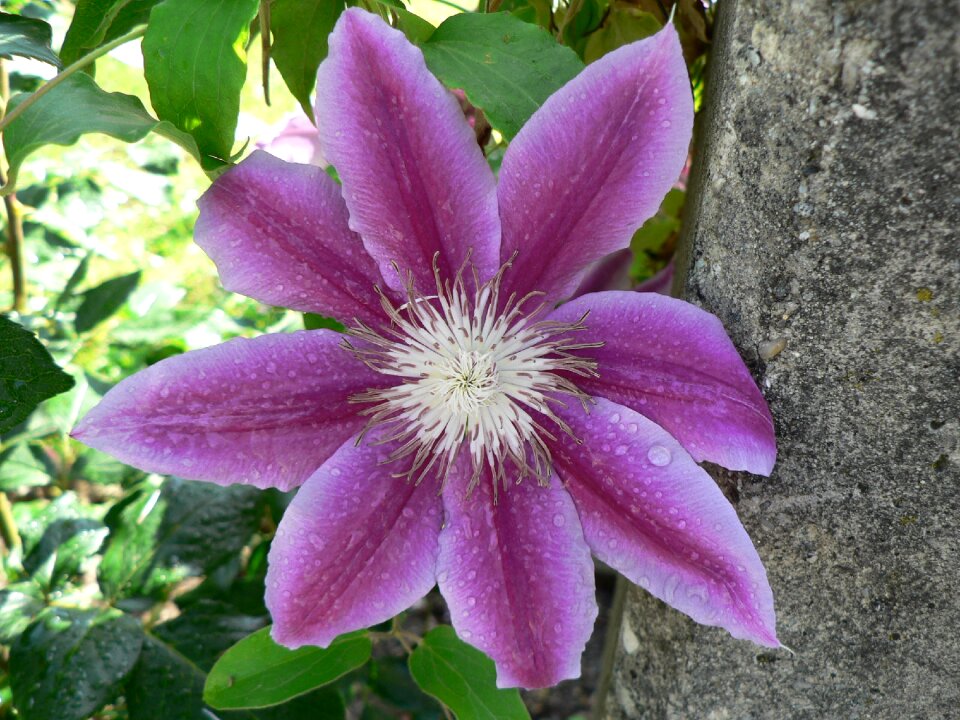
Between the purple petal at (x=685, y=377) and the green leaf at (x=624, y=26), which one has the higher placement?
the green leaf at (x=624, y=26)

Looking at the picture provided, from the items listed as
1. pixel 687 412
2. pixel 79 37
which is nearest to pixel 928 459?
pixel 687 412

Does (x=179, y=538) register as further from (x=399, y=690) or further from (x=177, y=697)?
(x=399, y=690)

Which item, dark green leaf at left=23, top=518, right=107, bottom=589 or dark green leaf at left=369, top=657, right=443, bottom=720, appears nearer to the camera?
dark green leaf at left=23, top=518, right=107, bottom=589

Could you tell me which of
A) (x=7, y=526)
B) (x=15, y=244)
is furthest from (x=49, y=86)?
(x=7, y=526)

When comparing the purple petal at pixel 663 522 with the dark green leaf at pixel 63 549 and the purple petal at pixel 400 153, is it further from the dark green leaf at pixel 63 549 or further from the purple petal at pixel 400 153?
the dark green leaf at pixel 63 549

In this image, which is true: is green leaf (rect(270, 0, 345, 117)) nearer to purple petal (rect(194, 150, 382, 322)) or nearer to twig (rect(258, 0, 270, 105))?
twig (rect(258, 0, 270, 105))

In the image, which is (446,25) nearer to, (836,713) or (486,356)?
(486,356)

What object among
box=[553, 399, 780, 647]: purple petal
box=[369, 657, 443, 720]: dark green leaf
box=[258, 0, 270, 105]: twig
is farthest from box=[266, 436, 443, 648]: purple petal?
box=[369, 657, 443, 720]: dark green leaf

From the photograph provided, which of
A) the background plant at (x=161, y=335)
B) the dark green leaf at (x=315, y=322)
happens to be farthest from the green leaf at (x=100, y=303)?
the dark green leaf at (x=315, y=322)
